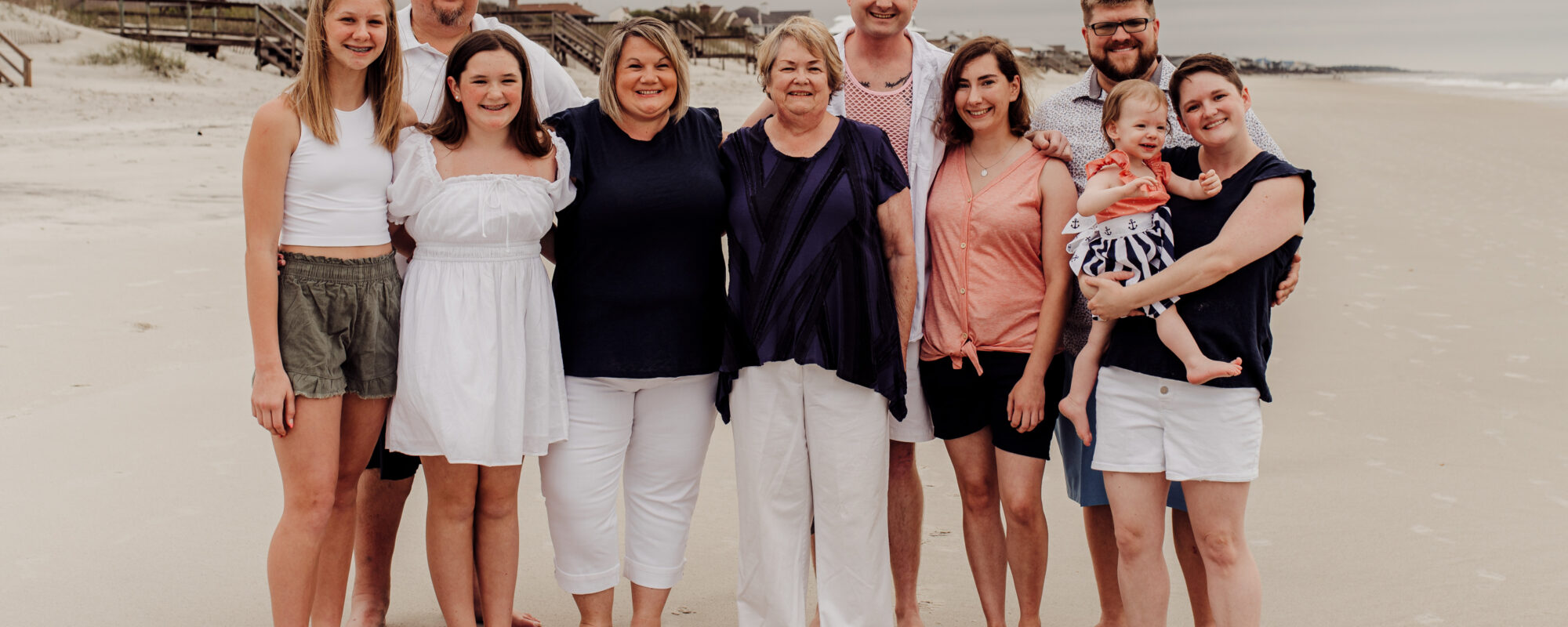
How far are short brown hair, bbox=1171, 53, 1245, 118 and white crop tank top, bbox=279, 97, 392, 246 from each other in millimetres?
2090

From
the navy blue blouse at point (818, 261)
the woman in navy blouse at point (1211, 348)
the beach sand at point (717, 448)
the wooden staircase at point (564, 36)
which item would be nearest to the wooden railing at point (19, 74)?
the beach sand at point (717, 448)

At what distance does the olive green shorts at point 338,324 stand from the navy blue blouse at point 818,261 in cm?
93

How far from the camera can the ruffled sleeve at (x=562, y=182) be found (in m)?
2.94

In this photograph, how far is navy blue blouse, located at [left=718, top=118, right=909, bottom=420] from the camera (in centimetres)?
296

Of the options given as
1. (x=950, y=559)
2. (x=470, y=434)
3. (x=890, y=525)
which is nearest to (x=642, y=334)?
(x=470, y=434)

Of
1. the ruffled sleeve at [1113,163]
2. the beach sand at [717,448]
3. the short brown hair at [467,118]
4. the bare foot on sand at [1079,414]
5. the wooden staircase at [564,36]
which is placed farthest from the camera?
the wooden staircase at [564,36]

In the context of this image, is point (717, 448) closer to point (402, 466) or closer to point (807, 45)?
point (402, 466)

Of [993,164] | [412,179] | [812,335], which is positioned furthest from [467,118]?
[993,164]

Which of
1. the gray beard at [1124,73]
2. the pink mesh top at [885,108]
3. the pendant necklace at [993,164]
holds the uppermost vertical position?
the gray beard at [1124,73]

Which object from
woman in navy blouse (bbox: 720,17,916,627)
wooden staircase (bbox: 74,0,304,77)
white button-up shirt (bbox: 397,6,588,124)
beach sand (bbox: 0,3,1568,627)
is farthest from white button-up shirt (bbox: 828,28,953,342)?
wooden staircase (bbox: 74,0,304,77)

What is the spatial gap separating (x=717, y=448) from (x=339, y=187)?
2.69 m

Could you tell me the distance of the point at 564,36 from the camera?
98.6ft

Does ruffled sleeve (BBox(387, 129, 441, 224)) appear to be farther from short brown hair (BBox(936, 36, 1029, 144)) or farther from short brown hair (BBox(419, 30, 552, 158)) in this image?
short brown hair (BBox(936, 36, 1029, 144))

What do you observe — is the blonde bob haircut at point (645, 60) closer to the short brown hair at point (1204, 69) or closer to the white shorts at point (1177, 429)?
the short brown hair at point (1204, 69)
